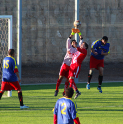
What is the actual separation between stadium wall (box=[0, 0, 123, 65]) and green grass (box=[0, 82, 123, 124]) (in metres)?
9.54

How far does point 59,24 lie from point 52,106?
13704mm

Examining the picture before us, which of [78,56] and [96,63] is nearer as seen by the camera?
[78,56]

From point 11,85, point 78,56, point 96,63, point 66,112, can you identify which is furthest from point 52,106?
point 66,112

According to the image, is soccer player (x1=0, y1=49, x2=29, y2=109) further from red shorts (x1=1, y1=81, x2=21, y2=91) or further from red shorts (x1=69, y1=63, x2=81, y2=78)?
red shorts (x1=69, y1=63, x2=81, y2=78)

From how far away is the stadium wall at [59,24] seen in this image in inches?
853

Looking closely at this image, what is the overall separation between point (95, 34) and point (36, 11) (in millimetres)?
4250

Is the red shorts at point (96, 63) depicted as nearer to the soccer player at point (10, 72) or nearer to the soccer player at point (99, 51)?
the soccer player at point (99, 51)

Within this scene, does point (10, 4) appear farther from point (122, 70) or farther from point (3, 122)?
point (3, 122)

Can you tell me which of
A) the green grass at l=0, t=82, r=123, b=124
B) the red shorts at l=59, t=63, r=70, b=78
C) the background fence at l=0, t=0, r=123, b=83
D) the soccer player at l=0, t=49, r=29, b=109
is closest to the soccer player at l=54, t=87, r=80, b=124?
the green grass at l=0, t=82, r=123, b=124

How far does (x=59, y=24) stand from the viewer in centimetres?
2202

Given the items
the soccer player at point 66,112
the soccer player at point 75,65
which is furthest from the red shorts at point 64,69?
the soccer player at point 66,112

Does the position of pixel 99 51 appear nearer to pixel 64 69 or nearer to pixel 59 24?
pixel 64 69

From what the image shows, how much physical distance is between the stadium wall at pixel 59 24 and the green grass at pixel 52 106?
31.3 ft

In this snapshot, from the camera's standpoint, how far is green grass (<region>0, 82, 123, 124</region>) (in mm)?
7234
